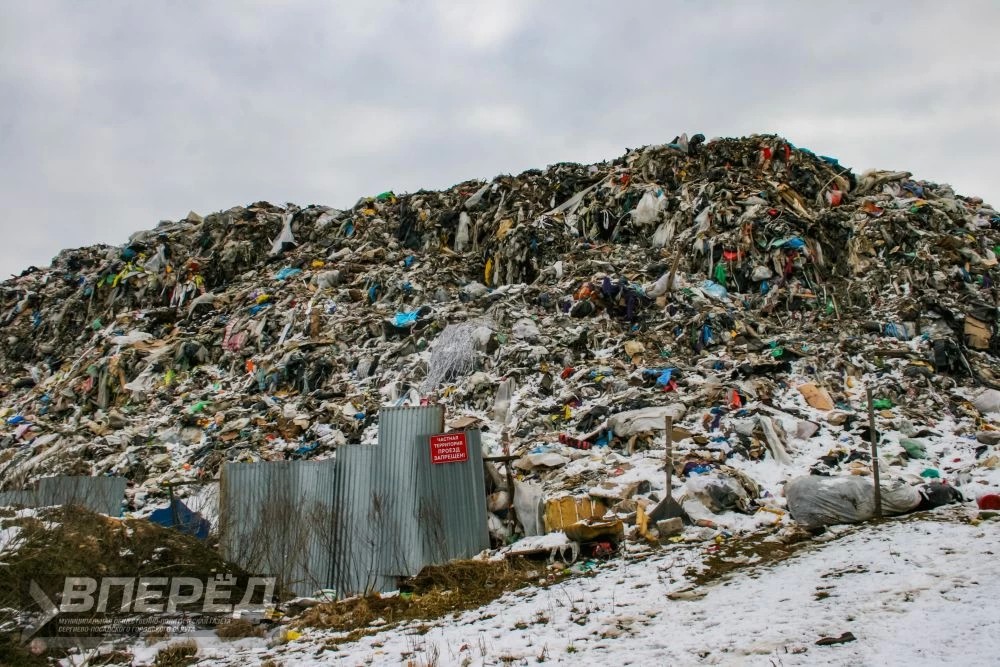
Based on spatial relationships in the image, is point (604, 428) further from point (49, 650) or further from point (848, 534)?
point (49, 650)

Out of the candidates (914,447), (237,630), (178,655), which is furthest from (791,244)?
(178,655)

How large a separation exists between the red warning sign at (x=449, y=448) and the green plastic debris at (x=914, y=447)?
4.69m

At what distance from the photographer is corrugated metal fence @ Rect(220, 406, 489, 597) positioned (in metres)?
6.19

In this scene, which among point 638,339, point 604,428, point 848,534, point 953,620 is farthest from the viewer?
point 638,339

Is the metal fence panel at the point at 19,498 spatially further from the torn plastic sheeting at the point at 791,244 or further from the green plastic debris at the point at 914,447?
the torn plastic sheeting at the point at 791,244

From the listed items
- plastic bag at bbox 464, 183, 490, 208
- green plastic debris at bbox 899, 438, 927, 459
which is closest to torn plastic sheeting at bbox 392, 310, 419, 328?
plastic bag at bbox 464, 183, 490, 208

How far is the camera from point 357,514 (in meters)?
6.48

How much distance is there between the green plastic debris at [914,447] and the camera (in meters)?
7.04

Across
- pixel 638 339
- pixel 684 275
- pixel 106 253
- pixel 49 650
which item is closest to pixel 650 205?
pixel 684 275

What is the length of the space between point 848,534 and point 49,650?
6013 millimetres

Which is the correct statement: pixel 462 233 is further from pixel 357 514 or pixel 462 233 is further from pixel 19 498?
pixel 19 498

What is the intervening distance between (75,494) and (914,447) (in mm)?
8566

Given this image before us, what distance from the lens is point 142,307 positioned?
1692cm

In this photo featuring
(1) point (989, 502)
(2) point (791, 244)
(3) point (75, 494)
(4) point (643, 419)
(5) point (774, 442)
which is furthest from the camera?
(2) point (791, 244)
